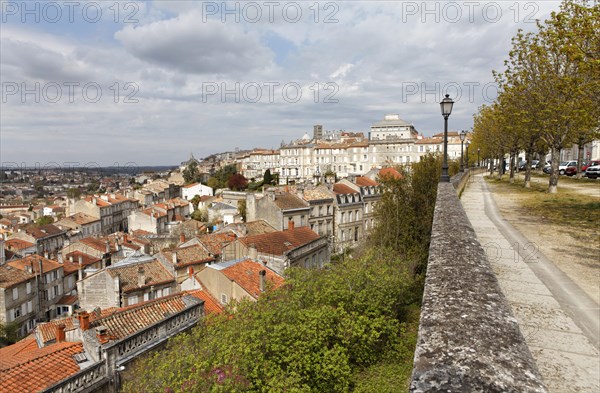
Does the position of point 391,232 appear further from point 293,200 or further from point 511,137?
point 293,200

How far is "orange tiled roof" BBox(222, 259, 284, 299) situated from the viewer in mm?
21953

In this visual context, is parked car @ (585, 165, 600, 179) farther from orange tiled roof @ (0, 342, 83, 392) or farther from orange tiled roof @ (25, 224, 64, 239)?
orange tiled roof @ (25, 224, 64, 239)

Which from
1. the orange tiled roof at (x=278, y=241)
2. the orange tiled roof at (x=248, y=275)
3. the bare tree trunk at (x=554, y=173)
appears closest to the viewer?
the orange tiled roof at (x=248, y=275)

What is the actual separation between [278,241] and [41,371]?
65.6 ft

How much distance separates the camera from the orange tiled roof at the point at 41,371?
1313 cm

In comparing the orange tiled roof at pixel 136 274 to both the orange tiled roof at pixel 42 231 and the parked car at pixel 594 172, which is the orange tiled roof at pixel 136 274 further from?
the parked car at pixel 594 172

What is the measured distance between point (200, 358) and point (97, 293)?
21.7m

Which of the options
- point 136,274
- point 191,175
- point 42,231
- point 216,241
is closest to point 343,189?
point 216,241

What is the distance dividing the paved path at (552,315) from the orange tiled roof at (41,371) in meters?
13.3

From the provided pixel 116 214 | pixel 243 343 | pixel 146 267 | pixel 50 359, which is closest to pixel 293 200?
pixel 146 267

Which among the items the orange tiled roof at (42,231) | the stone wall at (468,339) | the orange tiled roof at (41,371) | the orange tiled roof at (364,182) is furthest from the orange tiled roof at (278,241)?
the orange tiled roof at (42,231)

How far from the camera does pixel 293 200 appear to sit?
45.4 m

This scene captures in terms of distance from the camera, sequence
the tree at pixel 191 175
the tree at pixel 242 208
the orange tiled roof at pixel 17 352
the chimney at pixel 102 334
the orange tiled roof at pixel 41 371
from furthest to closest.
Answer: the tree at pixel 191 175 < the tree at pixel 242 208 < the orange tiled roof at pixel 17 352 < the chimney at pixel 102 334 < the orange tiled roof at pixel 41 371

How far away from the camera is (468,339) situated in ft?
8.43
